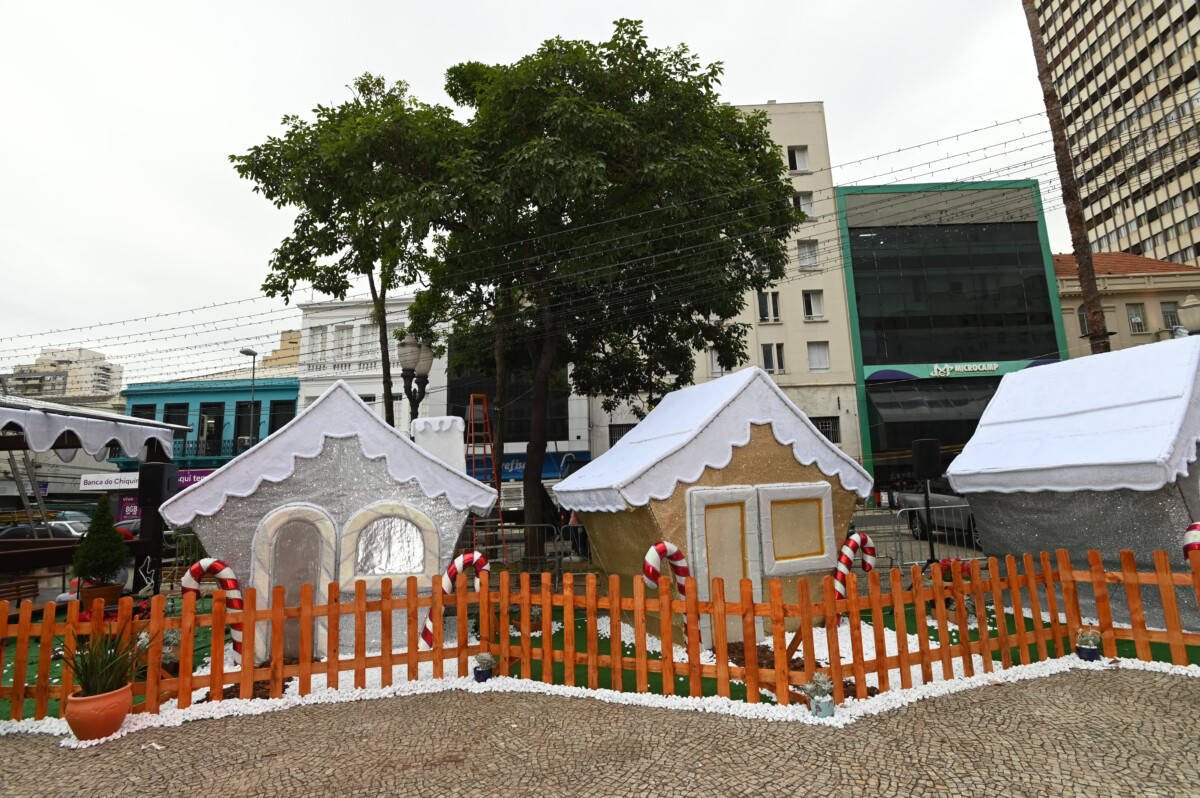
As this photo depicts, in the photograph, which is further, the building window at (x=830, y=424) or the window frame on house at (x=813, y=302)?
the window frame on house at (x=813, y=302)

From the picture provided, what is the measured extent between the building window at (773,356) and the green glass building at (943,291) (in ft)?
10.4

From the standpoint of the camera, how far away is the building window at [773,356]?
28.5 metres

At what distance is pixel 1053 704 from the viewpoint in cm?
490

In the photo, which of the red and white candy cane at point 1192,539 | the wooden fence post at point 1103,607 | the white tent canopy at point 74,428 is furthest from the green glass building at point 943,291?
the white tent canopy at point 74,428

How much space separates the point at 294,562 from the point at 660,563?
12.3 ft

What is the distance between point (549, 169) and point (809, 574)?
742 cm

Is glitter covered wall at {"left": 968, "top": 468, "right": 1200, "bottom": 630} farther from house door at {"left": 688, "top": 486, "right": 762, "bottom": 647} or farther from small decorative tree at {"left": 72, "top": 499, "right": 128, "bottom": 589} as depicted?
small decorative tree at {"left": 72, "top": 499, "right": 128, "bottom": 589}

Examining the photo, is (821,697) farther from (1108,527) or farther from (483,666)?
(1108,527)

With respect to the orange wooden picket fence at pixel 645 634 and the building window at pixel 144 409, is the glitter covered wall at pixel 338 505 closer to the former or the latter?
the orange wooden picket fence at pixel 645 634

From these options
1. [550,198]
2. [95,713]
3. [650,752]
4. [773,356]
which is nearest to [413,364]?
[550,198]

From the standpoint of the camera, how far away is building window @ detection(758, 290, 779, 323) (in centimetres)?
2875

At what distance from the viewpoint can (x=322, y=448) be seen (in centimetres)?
693

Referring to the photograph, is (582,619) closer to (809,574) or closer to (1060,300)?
(809,574)

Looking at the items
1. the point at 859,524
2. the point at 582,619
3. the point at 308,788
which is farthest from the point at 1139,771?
the point at 859,524
